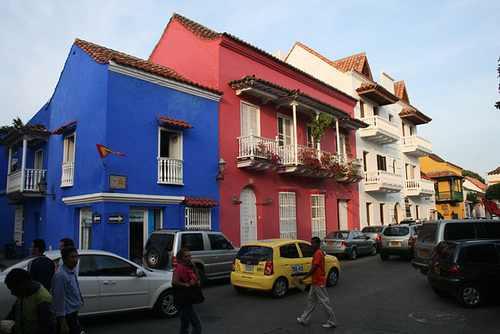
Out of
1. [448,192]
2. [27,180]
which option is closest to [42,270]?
[27,180]

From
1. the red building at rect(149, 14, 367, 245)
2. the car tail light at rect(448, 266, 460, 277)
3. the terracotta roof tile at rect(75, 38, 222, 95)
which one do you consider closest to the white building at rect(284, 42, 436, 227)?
the red building at rect(149, 14, 367, 245)

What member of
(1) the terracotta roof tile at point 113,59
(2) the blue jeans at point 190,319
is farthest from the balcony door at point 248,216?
(2) the blue jeans at point 190,319

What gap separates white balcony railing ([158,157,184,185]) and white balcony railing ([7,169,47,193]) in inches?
243

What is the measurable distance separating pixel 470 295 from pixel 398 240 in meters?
8.31

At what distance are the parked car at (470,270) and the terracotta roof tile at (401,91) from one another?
2808 centimetres

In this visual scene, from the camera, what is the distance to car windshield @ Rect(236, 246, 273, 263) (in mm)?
9648

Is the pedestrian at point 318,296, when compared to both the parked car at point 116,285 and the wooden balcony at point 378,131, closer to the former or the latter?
the parked car at point 116,285

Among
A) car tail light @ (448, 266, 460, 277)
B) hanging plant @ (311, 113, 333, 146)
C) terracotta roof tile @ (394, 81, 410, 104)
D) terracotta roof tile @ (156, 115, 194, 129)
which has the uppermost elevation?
terracotta roof tile @ (394, 81, 410, 104)

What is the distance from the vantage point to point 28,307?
3.86 m

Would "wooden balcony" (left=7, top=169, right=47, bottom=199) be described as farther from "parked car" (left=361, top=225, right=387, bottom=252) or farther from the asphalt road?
"parked car" (left=361, top=225, right=387, bottom=252)

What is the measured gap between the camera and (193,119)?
15.5 m

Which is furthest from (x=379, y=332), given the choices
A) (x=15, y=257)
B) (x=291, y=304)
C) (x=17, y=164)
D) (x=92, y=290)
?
(x=17, y=164)

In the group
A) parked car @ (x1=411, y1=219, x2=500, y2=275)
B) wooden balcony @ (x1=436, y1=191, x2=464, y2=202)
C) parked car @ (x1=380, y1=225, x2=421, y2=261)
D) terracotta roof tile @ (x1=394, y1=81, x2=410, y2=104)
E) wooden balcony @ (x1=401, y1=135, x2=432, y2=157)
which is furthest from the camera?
wooden balcony @ (x1=436, y1=191, x2=464, y2=202)

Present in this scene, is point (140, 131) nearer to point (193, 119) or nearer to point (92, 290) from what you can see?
point (193, 119)
